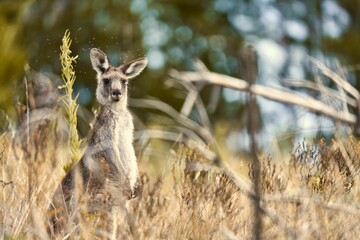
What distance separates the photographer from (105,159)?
4.83m

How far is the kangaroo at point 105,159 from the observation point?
4.63 meters

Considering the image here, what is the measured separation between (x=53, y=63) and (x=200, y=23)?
1037 cm

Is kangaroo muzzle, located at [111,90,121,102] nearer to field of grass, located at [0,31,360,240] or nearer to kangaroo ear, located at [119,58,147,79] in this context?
kangaroo ear, located at [119,58,147,79]

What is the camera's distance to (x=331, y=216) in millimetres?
4895

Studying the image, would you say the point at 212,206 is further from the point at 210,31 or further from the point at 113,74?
the point at 210,31

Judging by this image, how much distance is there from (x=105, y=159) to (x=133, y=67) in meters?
0.59

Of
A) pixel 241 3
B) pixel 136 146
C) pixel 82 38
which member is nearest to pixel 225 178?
pixel 136 146

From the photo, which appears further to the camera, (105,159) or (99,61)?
(105,159)

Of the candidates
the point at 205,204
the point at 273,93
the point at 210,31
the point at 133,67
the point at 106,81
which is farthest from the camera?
the point at 210,31

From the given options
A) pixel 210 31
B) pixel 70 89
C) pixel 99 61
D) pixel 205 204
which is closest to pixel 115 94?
pixel 99 61

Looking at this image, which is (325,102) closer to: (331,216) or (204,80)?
(331,216)

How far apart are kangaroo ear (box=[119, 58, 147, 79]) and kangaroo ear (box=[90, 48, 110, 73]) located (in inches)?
3.9

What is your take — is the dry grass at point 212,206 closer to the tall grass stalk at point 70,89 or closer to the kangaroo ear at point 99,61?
the tall grass stalk at point 70,89

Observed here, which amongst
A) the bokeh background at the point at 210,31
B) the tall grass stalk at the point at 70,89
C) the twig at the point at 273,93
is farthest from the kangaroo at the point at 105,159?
the bokeh background at the point at 210,31
